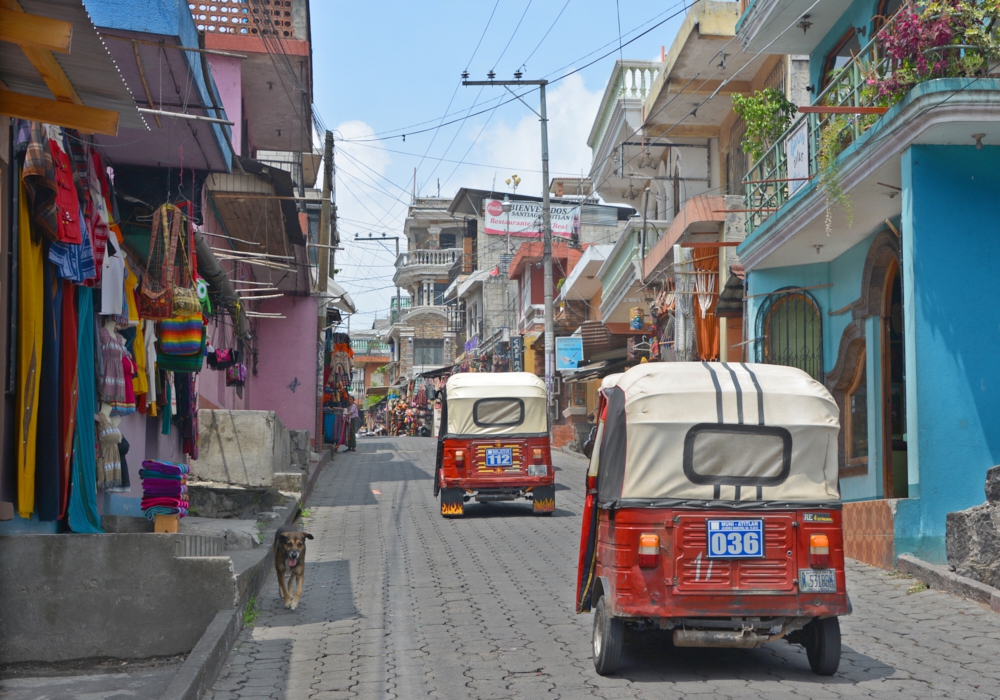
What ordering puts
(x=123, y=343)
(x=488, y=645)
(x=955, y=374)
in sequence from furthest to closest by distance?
(x=955, y=374)
(x=123, y=343)
(x=488, y=645)

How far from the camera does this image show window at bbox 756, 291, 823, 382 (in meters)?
16.8

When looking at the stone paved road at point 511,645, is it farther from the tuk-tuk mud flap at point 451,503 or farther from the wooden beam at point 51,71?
the wooden beam at point 51,71

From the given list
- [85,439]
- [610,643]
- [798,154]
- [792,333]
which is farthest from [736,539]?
[792,333]

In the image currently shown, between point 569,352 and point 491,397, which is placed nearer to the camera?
point 491,397

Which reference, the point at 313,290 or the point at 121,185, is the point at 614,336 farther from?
the point at 121,185

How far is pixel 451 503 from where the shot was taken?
18.0 meters

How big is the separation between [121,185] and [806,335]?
11030mm

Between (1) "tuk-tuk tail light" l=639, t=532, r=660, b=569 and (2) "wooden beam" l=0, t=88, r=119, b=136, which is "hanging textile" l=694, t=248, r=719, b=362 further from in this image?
(2) "wooden beam" l=0, t=88, r=119, b=136

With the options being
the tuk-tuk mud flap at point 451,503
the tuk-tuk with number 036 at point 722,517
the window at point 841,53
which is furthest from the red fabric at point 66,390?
the window at point 841,53

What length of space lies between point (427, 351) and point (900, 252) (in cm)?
5689

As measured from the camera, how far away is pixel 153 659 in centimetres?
768

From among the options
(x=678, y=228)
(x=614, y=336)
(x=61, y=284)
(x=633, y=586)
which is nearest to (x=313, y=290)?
(x=614, y=336)

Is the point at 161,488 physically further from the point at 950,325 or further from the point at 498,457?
the point at 498,457

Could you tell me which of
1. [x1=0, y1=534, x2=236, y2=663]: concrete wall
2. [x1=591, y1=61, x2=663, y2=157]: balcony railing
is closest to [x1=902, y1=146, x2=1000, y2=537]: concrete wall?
[x1=0, y1=534, x2=236, y2=663]: concrete wall
